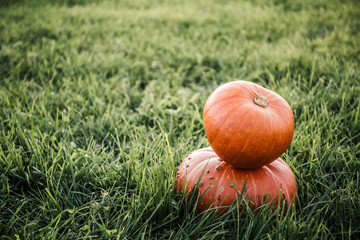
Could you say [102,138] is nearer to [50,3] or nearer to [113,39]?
[113,39]

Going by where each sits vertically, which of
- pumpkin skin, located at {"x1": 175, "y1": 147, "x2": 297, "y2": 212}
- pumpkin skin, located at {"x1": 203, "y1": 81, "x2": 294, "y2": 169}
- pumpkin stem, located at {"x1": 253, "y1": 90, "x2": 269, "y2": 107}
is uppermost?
pumpkin stem, located at {"x1": 253, "y1": 90, "x2": 269, "y2": 107}

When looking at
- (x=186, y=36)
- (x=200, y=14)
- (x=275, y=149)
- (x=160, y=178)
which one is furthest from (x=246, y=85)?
(x=200, y=14)

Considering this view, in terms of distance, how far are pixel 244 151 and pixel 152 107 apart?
1777 mm

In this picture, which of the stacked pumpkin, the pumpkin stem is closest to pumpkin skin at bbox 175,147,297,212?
the stacked pumpkin

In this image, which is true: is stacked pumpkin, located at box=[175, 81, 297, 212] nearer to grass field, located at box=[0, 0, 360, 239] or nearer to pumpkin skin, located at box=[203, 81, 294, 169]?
pumpkin skin, located at box=[203, 81, 294, 169]

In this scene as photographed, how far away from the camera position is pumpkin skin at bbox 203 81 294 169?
1.62 meters

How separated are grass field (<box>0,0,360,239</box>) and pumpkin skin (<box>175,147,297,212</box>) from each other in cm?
10

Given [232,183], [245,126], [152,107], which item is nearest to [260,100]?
[245,126]

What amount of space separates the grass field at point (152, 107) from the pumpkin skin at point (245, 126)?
0.38 meters

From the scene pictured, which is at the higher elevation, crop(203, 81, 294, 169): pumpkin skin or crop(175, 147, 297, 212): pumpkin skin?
crop(203, 81, 294, 169): pumpkin skin

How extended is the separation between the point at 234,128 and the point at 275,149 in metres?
0.29

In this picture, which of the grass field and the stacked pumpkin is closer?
the stacked pumpkin

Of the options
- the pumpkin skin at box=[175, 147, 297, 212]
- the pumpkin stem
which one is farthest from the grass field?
the pumpkin stem

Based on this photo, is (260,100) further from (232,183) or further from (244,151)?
(232,183)
